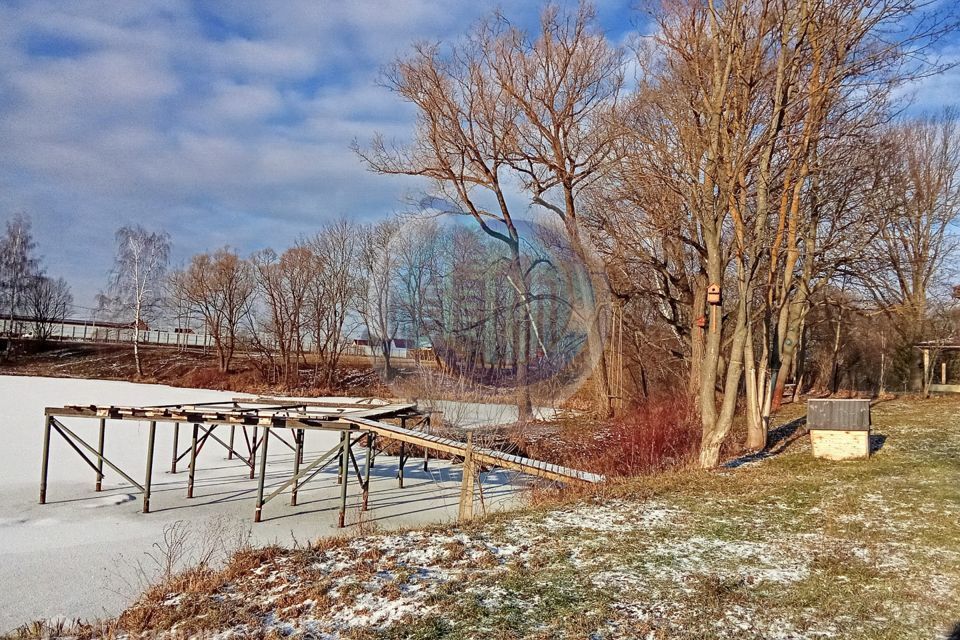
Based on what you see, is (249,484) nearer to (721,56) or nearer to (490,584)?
(490,584)

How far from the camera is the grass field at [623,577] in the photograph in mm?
4328

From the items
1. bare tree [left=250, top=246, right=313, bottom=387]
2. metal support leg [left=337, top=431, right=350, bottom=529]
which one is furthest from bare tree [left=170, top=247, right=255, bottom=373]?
metal support leg [left=337, top=431, right=350, bottom=529]

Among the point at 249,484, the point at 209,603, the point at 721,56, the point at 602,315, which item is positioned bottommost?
the point at 249,484

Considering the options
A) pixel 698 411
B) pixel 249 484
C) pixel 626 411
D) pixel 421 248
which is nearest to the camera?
pixel 421 248

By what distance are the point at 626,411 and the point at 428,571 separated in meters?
13.0

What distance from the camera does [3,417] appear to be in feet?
67.9

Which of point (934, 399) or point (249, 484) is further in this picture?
point (934, 399)

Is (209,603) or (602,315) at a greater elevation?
(602,315)

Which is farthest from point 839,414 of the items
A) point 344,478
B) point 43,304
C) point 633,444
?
point 43,304

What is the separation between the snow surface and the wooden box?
514cm

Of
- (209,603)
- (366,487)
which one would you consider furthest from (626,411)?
(209,603)

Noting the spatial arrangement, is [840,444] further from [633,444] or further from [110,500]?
[110,500]

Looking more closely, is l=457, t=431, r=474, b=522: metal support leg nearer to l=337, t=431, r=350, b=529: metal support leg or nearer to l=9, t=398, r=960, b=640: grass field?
l=9, t=398, r=960, b=640: grass field

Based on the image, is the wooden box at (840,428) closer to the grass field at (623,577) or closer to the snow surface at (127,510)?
the grass field at (623,577)
